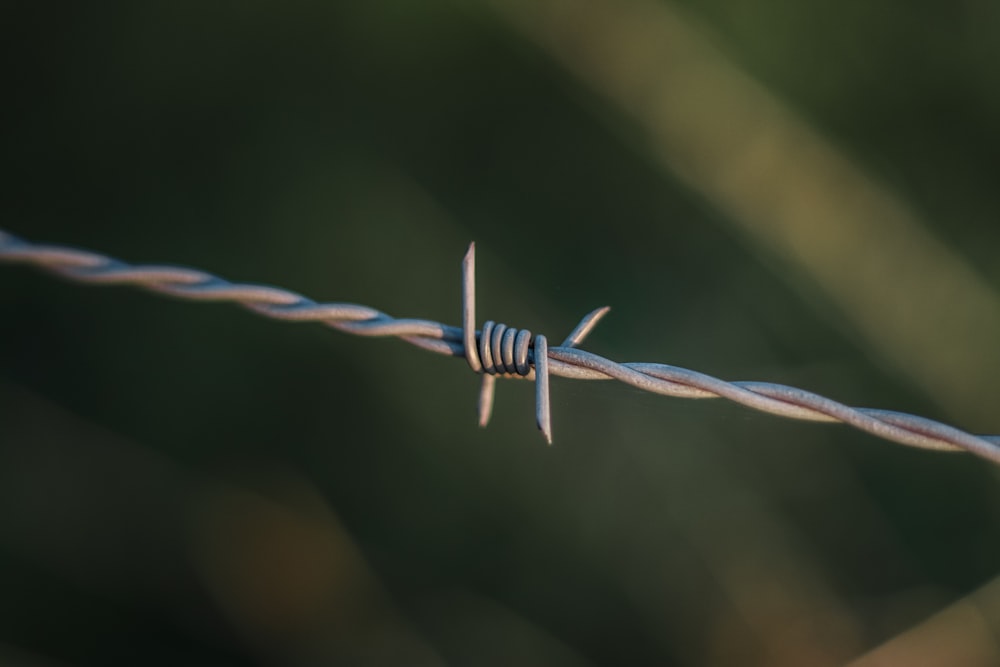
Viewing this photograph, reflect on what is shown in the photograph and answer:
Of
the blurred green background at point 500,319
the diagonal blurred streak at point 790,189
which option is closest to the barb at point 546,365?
the blurred green background at point 500,319

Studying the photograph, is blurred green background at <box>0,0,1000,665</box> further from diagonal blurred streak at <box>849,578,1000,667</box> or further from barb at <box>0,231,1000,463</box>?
barb at <box>0,231,1000,463</box>

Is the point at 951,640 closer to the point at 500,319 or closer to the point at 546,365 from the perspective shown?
the point at 500,319

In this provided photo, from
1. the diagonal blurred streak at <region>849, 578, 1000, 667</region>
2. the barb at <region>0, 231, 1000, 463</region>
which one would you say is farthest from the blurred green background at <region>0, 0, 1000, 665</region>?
the barb at <region>0, 231, 1000, 463</region>

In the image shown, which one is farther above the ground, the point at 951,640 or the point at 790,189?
the point at 790,189

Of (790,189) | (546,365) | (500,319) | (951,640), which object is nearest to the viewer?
(546,365)

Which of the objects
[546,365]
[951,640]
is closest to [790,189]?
[951,640]

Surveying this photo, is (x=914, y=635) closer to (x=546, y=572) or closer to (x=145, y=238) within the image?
(x=546, y=572)

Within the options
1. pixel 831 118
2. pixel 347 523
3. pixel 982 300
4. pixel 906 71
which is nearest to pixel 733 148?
pixel 831 118

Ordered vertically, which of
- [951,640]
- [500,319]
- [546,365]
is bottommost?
[951,640]
